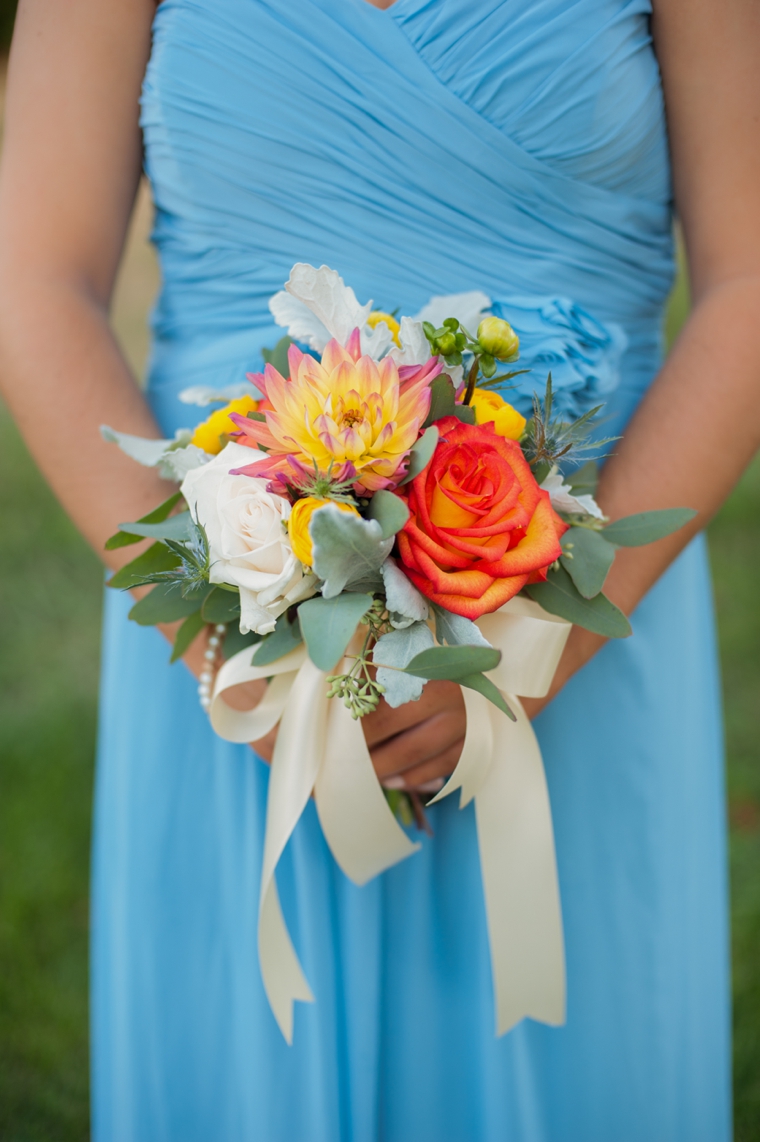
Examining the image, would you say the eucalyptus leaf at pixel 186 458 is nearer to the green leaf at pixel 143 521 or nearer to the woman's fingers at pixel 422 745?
the green leaf at pixel 143 521

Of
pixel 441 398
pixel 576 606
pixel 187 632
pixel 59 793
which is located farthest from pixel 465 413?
pixel 59 793

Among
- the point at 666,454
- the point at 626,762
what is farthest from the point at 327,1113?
the point at 666,454

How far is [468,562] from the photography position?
84 cm

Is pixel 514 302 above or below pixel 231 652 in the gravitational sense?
above

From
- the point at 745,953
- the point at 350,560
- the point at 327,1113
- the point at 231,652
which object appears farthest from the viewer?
the point at 745,953

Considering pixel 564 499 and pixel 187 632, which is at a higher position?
pixel 564 499

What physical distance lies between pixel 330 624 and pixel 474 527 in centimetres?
17

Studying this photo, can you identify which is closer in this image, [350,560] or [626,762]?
[350,560]

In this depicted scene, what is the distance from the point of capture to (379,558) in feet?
2.77

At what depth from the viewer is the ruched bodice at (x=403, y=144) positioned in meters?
1.21

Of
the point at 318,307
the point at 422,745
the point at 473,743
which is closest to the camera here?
the point at 318,307

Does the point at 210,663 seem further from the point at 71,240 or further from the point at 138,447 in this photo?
the point at 71,240

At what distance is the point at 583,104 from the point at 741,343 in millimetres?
422

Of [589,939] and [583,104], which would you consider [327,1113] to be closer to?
[589,939]
